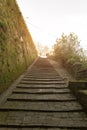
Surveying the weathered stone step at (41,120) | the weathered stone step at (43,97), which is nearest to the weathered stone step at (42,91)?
the weathered stone step at (43,97)

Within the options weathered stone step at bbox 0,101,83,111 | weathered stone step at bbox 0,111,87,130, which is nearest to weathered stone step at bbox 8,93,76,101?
weathered stone step at bbox 0,101,83,111

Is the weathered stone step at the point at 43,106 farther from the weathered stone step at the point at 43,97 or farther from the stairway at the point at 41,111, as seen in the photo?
the weathered stone step at the point at 43,97

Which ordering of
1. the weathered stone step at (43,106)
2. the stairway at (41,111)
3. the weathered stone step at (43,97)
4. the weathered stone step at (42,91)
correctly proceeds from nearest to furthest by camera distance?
the stairway at (41,111) < the weathered stone step at (43,106) < the weathered stone step at (43,97) < the weathered stone step at (42,91)

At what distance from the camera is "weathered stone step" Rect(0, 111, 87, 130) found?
3707 mm

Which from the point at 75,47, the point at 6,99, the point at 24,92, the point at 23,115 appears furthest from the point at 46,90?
the point at 75,47

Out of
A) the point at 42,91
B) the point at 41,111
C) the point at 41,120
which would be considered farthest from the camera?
the point at 42,91

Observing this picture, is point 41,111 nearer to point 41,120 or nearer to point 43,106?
point 43,106

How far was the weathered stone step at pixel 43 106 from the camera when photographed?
4.48 metres

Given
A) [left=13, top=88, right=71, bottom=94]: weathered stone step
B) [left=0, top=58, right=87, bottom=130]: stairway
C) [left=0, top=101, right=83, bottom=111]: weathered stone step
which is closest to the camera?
[left=0, top=58, right=87, bottom=130]: stairway

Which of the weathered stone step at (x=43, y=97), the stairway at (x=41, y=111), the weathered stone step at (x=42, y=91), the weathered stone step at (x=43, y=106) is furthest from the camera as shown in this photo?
the weathered stone step at (x=42, y=91)

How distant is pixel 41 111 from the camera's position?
14.6ft

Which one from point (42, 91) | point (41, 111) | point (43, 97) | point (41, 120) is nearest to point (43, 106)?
point (41, 111)

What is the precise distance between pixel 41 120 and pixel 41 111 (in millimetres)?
516

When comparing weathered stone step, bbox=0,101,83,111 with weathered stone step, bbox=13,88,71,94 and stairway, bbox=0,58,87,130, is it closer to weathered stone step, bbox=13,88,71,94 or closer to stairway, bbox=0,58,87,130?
stairway, bbox=0,58,87,130
